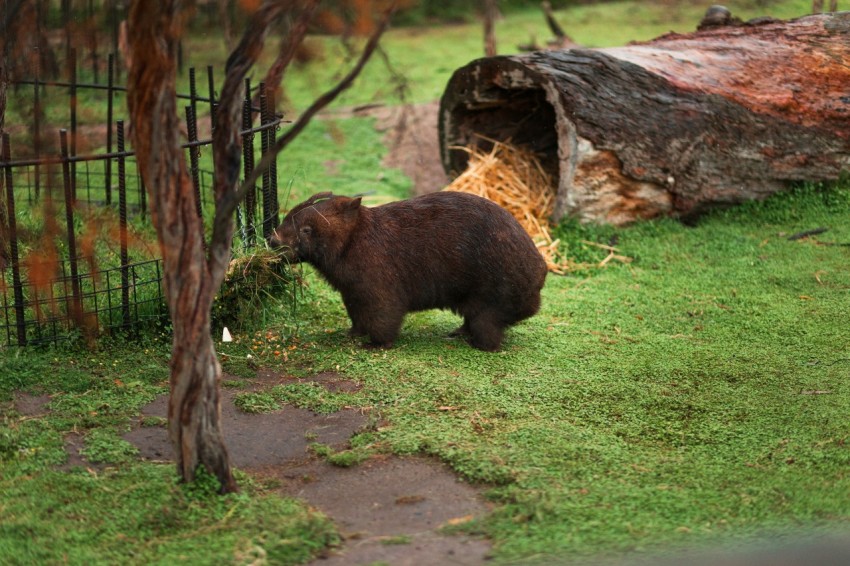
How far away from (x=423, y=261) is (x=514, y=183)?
337 cm

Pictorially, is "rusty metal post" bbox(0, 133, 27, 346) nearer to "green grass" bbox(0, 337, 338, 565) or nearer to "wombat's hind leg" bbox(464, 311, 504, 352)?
"green grass" bbox(0, 337, 338, 565)

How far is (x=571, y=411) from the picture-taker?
554 cm

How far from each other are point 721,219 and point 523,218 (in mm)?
1915

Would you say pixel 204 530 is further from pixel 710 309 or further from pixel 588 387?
A: pixel 710 309

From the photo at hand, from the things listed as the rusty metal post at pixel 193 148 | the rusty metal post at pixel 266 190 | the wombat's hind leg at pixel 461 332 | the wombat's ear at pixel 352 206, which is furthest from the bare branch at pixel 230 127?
the rusty metal post at pixel 266 190

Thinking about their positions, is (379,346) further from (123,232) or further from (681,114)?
(681,114)

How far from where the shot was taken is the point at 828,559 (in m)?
3.84

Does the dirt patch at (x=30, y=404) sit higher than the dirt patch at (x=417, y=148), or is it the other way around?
the dirt patch at (x=417, y=148)

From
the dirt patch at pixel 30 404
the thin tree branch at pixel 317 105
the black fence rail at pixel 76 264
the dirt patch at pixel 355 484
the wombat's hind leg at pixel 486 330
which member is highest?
the thin tree branch at pixel 317 105

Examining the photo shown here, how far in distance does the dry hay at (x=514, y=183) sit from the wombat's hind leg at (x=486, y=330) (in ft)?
8.20

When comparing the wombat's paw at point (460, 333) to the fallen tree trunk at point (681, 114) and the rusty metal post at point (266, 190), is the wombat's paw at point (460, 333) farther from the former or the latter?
the fallen tree trunk at point (681, 114)

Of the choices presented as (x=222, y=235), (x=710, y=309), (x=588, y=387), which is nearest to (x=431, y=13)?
(x=710, y=309)

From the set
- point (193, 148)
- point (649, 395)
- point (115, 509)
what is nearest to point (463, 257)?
point (649, 395)

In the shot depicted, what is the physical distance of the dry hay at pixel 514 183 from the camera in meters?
9.30
